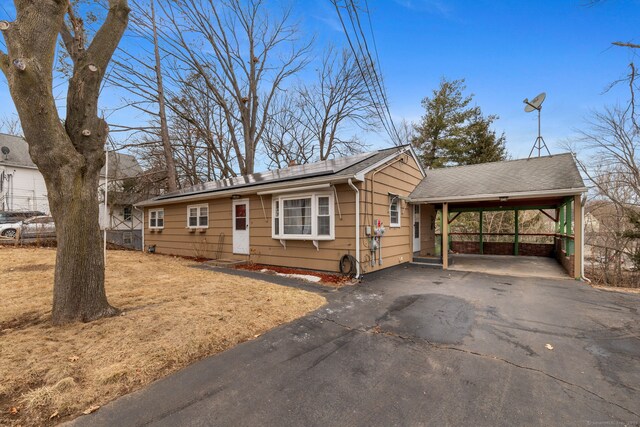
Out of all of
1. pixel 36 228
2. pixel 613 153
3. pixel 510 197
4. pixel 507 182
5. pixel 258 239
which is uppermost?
pixel 613 153

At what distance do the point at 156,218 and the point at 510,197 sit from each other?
46.7 ft

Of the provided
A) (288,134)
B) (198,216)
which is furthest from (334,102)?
(198,216)

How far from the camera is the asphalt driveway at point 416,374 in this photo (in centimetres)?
206

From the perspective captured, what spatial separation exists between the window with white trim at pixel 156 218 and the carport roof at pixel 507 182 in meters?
11.2

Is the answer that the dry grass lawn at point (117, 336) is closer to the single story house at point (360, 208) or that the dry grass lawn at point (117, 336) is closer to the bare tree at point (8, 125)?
the single story house at point (360, 208)

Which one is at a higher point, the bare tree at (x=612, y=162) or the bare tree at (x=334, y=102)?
the bare tree at (x=334, y=102)

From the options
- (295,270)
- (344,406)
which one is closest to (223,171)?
(295,270)

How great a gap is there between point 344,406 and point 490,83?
12.9 meters

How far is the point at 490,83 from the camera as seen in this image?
36.3 feet

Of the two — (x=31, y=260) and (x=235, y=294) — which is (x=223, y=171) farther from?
(x=235, y=294)

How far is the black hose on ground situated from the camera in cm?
681

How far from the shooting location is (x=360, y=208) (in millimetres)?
6844

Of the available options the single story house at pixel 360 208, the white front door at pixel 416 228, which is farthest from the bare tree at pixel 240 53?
the white front door at pixel 416 228

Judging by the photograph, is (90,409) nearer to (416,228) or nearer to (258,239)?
(258,239)
